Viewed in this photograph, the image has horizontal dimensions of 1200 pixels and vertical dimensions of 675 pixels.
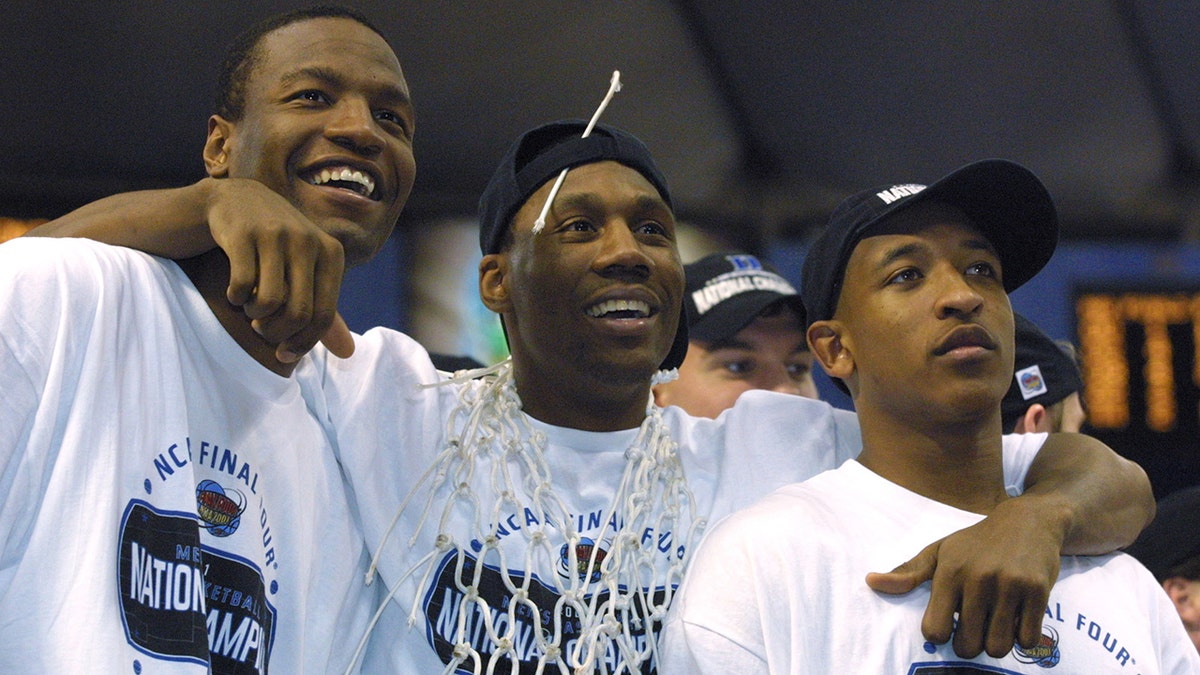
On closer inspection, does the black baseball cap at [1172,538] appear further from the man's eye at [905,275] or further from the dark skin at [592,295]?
the dark skin at [592,295]

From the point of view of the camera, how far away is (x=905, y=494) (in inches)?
68.1

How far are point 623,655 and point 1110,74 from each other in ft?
12.0

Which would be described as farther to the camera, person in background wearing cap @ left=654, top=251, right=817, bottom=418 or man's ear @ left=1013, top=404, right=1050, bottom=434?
person in background wearing cap @ left=654, top=251, right=817, bottom=418

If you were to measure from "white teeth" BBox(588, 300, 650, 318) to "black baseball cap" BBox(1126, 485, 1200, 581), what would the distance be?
4.40 feet

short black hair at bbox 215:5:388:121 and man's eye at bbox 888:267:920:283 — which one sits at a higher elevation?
short black hair at bbox 215:5:388:121

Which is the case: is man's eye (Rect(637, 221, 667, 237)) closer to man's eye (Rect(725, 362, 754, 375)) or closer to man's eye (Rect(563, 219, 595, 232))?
man's eye (Rect(563, 219, 595, 232))

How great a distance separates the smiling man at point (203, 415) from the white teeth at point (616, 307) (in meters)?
0.32

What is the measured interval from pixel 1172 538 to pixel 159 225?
6.78 feet

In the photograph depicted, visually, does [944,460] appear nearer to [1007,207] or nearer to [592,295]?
[1007,207]

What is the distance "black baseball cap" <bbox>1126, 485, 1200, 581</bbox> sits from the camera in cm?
258

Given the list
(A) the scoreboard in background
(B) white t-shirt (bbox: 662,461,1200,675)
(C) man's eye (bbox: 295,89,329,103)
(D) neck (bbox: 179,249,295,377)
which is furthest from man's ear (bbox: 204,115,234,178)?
(A) the scoreboard in background

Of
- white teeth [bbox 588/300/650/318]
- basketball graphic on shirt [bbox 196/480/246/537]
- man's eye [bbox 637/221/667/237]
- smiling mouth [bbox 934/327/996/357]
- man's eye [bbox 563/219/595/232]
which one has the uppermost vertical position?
man's eye [bbox 637/221/667/237]

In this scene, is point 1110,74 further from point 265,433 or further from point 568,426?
point 265,433

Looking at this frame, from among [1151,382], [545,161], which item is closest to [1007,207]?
[545,161]
